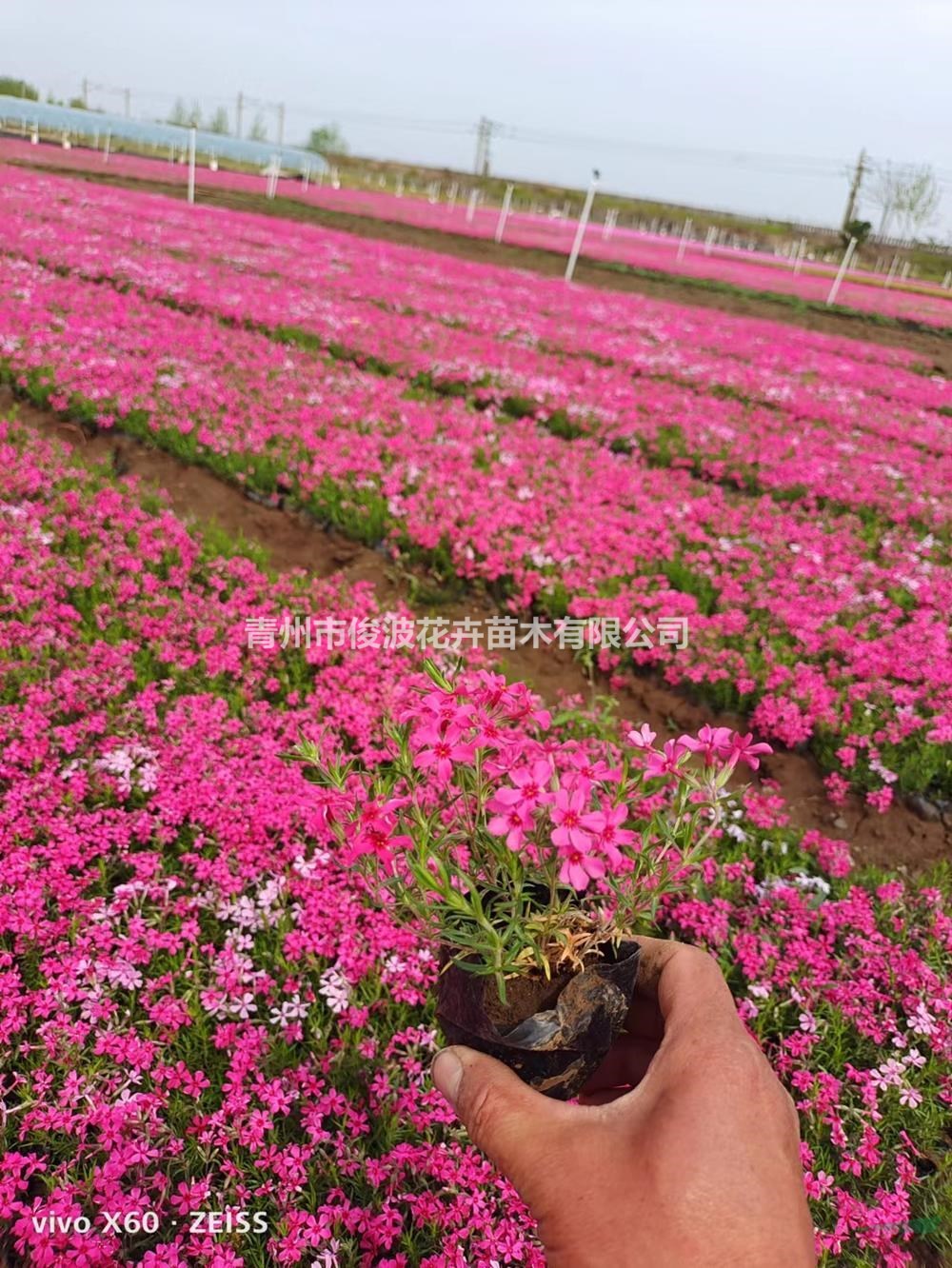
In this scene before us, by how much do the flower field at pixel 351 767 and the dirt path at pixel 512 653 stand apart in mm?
197

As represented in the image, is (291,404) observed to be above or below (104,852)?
above

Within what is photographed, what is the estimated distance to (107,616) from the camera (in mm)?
5531

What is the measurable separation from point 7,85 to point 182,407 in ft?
434

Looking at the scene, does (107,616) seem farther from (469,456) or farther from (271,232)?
(271,232)

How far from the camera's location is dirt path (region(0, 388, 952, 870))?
5402 millimetres

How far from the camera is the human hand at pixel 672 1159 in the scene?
5.27 feet

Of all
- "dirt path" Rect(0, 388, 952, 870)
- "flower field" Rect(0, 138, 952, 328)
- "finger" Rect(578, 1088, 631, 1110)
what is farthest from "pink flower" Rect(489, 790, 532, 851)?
"flower field" Rect(0, 138, 952, 328)

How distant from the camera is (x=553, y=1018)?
2.11 meters

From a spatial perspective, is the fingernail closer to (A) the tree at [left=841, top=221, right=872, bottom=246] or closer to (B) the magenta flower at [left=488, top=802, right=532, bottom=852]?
(B) the magenta flower at [left=488, top=802, right=532, bottom=852]

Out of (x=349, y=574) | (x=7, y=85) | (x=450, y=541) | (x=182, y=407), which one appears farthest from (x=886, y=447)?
(x=7, y=85)

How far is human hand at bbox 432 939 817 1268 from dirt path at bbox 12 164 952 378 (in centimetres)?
3050

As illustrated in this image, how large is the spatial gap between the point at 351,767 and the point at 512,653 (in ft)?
8.48

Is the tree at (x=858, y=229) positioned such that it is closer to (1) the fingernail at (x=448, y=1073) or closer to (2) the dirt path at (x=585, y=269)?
(2) the dirt path at (x=585, y=269)

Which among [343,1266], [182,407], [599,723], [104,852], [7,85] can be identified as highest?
[7,85]
